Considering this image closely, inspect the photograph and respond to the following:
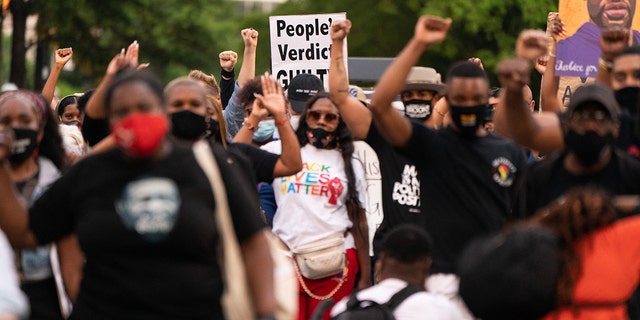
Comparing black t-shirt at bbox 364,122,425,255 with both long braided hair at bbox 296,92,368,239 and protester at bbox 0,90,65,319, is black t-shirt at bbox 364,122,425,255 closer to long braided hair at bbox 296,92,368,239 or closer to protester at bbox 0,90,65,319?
long braided hair at bbox 296,92,368,239

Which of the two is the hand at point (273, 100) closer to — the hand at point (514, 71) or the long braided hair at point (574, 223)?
the hand at point (514, 71)

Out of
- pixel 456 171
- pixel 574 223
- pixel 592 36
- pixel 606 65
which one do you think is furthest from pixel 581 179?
pixel 592 36

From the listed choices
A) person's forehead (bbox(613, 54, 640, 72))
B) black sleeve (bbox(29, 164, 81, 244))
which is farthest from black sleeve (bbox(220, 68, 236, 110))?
black sleeve (bbox(29, 164, 81, 244))

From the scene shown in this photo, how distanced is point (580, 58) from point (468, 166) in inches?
148

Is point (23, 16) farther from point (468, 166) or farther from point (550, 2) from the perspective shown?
point (468, 166)

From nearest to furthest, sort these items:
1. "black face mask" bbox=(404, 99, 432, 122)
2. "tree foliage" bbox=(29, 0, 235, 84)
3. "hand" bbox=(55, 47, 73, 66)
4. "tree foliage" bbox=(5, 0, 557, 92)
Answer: "black face mask" bbox=(404, 99, 432, 122), "hand" bbox=(55, 47, 73, 66), "tree foliage" bbox=(29, 0, 235, 84), "tree foliage" bbox=(5, 0, 557, 92)

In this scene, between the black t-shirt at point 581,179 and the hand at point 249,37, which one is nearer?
the black t-shirt at point 581,179

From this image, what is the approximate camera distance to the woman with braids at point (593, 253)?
232 inches

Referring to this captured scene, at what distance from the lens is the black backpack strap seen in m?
7.12

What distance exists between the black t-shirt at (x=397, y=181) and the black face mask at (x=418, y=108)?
1734mm

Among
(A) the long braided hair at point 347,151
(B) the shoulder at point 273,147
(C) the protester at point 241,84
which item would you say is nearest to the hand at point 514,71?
(A) the long braided hair at point 347,151

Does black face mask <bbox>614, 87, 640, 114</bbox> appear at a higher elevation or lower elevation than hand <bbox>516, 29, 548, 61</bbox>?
lower

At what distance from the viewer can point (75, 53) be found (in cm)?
2806

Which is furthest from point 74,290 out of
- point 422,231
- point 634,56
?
point 634,56
